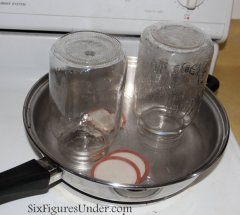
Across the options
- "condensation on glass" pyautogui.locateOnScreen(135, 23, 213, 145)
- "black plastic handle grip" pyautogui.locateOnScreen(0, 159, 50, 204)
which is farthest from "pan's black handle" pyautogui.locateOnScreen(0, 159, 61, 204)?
"condensation on glass" pyautogui.locateOnScreen(135, 23, 213, 145)

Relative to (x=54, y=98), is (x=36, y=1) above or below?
above

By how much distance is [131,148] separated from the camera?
2.06 ft

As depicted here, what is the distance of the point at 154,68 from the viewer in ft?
2.18

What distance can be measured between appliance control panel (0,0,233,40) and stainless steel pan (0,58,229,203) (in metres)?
0.08

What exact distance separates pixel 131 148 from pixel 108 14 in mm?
206

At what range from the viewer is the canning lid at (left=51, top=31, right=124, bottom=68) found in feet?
1.92

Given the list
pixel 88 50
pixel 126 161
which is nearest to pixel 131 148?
pixel 126 161

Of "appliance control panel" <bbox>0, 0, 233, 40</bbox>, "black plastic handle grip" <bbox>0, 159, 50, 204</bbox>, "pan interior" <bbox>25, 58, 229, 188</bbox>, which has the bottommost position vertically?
"pan interior" <bbox>25, 58, 229, 188</bbox>

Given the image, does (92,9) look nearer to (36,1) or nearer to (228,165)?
(36,1)

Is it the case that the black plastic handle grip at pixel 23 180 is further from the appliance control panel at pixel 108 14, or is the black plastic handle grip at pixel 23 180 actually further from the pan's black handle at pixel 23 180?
the appliance control panel at pixel 108 14

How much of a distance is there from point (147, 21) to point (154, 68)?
0.24 feet

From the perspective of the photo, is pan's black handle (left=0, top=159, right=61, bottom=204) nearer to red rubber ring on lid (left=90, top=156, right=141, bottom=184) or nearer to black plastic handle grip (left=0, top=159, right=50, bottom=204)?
black plastic handle grip (left=0, top=159, right=50, bottom=204)

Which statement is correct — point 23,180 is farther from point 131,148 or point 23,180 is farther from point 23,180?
point 131,148

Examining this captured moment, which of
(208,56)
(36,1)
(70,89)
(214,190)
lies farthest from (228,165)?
(36,1)
